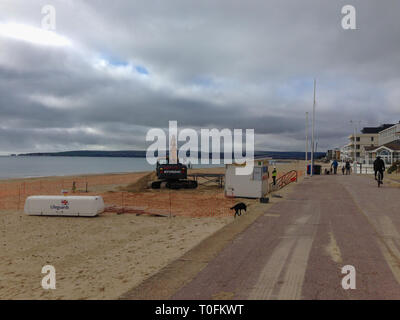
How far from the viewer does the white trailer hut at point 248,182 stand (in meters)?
19.8

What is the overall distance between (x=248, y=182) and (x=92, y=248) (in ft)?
41.0

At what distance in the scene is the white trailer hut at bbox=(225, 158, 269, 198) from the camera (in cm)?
1975

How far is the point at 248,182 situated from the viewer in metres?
20.1

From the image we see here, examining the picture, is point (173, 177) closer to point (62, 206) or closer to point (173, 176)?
point (173, 176)

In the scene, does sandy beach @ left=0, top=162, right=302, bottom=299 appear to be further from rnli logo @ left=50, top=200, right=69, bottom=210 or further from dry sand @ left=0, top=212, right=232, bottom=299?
rnli logo @ left=50, top=200, right=69, bottom=210

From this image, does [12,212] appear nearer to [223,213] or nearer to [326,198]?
[223,213]

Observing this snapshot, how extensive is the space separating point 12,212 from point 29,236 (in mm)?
6122

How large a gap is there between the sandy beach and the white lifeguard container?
0.39 m

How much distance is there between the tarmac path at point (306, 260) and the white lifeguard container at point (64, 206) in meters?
7.63

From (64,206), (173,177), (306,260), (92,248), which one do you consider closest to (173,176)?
(173,177)

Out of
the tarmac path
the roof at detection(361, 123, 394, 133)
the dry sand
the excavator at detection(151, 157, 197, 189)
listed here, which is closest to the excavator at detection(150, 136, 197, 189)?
the excavator at detection(151, 157, 197, 189)

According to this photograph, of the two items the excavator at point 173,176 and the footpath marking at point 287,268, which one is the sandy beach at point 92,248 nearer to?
the footpath marking at point 287,268
